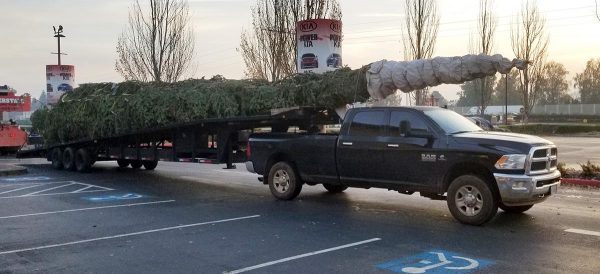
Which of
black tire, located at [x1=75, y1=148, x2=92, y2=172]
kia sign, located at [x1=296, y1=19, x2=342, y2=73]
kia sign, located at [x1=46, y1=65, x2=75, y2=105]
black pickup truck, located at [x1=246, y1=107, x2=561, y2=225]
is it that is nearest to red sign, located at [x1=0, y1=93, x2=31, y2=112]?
kia sign, located at [x1=46, y1=65, x2=75, y2=105]

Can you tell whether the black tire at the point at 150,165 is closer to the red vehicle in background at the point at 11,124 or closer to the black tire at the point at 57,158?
the black tire at the point at 57,158

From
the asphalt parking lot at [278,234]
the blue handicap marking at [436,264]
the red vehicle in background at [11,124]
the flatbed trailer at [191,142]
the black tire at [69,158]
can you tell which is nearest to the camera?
the blue handicap marking at [436,264]

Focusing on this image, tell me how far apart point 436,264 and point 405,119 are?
367 centimetres

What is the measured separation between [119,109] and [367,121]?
27.5ft

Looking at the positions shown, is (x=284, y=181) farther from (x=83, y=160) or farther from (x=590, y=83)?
(x=590, y=83)

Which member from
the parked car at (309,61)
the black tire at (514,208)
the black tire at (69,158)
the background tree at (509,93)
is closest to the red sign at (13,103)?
the black tire at (69,158)

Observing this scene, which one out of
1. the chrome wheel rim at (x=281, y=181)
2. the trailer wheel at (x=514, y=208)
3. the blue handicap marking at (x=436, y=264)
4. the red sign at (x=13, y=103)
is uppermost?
the red sign at (x=13, y=103)

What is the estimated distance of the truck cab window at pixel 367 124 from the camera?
34.0 ft

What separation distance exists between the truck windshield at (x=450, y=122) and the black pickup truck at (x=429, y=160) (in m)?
0.02

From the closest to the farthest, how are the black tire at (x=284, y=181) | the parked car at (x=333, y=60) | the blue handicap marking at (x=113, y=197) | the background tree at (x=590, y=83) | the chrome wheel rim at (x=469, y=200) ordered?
the chrome wheel rim at (x=469, y=200) → the black tire at (x=284, y=181) → the blue handicap marking at (x=113, y=197) → the parked car at (x=333, y=60) → the background tree at (x=590, y=83)

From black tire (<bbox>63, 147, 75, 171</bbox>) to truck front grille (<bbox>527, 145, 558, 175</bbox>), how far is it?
562 inches

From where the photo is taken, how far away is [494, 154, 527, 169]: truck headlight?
8.66 metres

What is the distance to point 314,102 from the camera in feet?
41.1

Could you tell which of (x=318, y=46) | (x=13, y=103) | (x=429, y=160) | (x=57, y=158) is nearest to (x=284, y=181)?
(x=429, y=160)
